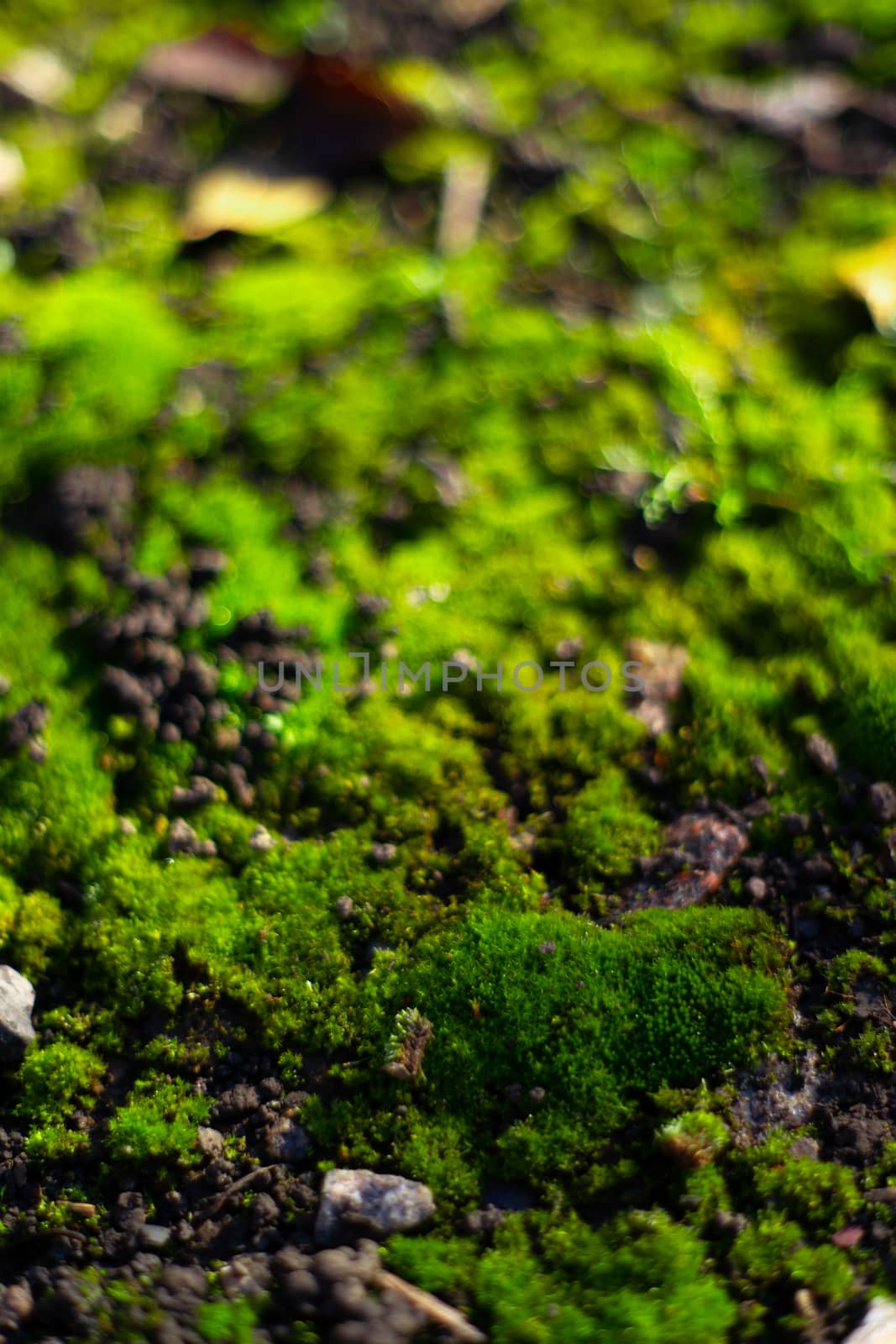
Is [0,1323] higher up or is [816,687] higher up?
[816,687]

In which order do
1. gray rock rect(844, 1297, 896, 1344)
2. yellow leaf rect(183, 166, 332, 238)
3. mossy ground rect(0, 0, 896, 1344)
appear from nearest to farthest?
gray rock rect(844, 1297, 896, 1344), mossy ground rect(0, 0, 896, 1344), yellow leaf rect(183, 166, 332, 238)

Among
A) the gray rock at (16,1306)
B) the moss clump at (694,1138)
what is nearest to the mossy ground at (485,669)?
the moss clump at (694,1138)

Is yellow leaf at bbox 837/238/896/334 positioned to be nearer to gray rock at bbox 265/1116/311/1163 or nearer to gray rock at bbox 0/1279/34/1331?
gray rock at bbox 265/1116/311/1163

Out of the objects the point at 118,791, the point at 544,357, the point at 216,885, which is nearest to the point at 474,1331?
the point at 216,885

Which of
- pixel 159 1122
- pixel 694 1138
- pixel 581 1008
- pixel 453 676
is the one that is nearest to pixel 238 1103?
pixel 159 1122

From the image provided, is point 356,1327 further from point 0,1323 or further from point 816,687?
point 816,687

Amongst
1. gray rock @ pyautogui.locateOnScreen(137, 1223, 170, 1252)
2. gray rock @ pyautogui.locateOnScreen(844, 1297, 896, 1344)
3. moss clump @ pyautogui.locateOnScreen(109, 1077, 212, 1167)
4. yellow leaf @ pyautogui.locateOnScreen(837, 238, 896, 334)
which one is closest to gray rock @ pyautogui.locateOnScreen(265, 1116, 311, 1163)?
moss clump @ pyautogui.locateOnScreen(109, 1077, 212, 1167)

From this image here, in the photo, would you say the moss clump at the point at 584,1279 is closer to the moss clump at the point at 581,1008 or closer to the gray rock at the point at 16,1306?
the moss clump at the point at 581,1008
